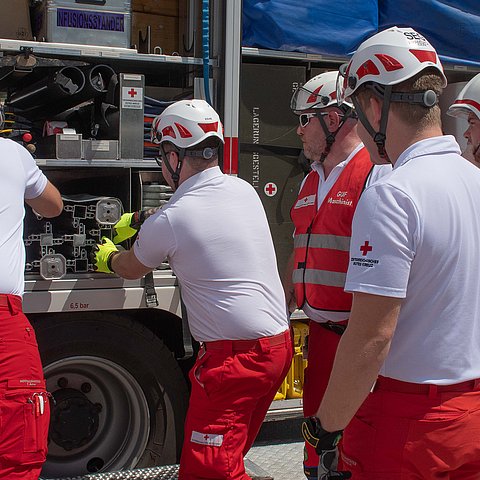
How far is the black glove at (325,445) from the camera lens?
2.17 meters

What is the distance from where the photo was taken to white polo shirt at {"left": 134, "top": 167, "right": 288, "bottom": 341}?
346 centimetres

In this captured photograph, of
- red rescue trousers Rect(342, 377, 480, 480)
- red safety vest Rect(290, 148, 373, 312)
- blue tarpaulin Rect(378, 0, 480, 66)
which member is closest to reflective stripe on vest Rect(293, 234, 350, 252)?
red safety vest Rect(290, 148, 373, 312)

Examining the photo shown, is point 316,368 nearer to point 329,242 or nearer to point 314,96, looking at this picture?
point 329,242

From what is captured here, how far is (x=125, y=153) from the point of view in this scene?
13.8 feet

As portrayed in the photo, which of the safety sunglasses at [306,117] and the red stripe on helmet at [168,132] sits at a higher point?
the safety sunglasses at [306,117]

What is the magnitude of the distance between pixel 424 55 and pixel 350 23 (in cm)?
250

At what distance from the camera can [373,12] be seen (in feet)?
15.5

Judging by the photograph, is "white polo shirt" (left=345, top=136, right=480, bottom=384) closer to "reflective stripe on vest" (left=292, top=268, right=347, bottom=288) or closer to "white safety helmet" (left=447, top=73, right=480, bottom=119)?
"reflective stripe on vest" (left=292, top=268, right=347, bottom=288)

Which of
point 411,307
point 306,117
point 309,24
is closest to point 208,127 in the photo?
point 306,117

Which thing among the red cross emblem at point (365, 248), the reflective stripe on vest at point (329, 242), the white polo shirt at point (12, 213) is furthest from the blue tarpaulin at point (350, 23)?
the red cross emblem at point (365, 248)

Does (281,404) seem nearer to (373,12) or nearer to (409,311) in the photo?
(373,12)

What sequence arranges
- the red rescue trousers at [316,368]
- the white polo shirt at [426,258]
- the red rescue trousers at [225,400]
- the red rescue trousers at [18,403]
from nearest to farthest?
the white polo shirt at [426,258], the red rescue trousers at [18,403], the red rescue trousers at [225,400], the red rescue trousers at [316,368]

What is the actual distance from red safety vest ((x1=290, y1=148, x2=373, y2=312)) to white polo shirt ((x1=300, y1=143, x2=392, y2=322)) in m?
0.03

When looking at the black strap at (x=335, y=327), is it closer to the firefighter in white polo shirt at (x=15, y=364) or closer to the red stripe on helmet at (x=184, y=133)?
Result: the red stripe on helmet at (x=184, y=133)
